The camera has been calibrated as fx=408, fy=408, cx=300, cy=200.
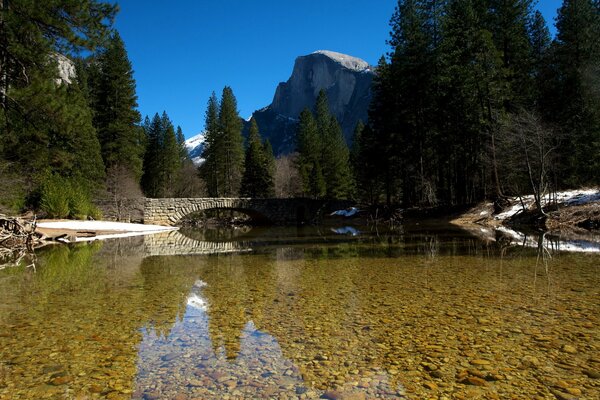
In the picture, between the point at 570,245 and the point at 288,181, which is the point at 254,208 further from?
the point at 570,245

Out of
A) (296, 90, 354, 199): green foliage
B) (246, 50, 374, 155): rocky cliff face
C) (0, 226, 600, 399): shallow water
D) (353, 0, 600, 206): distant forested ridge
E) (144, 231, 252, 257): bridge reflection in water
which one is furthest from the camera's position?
(246, 50, 374, 155): rocky cliff face

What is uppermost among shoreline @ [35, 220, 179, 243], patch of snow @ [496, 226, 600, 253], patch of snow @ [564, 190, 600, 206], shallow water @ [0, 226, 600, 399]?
patch of snow @ [564, 190, 600, 206]

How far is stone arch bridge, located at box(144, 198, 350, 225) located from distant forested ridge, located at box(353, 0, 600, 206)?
1043cm

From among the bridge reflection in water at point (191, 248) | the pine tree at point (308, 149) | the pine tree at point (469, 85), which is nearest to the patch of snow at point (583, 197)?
the pine tree at point (469, 85)

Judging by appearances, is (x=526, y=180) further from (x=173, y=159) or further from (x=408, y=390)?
(x=173, y=159)

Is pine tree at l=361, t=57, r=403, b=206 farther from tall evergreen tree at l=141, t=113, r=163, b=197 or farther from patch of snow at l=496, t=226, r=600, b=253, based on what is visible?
tall evergreen tree at l=141, t=113, r=163, b=197

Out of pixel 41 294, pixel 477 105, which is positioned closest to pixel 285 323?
pixel 41 294

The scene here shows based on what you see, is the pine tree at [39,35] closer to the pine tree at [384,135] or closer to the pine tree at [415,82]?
the pine tree at [415,82]

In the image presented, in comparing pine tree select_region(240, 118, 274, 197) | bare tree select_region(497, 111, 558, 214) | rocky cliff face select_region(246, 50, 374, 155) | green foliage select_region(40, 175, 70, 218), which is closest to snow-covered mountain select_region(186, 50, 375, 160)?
rocky cliff face select_region(246, 50, 374, 155)

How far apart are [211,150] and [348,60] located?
133831mm

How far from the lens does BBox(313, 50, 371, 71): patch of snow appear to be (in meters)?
163

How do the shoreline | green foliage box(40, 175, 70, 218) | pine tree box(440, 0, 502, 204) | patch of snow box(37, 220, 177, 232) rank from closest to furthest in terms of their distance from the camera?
1. the shoreline
2. patch of snow box(37, 220, 177, 232)
3. green foliage box(40, 175, 70, 218)
4. pine tree box(440, 0, 502, 204)

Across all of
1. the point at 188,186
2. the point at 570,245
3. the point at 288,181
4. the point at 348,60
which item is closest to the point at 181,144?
the point at 188,186

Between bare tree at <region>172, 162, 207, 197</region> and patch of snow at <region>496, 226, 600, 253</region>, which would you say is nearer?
patch of snow at <region>496, 226, 600, 253</region>
